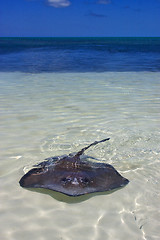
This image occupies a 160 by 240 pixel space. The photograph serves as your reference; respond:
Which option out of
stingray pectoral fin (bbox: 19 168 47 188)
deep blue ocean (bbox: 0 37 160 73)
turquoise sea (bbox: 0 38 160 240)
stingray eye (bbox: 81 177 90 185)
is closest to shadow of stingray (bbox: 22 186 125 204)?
turquoise sea (bbox: 0 38 160 240)

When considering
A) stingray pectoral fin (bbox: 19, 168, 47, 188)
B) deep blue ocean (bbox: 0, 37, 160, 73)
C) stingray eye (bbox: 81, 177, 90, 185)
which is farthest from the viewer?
deep blue ocean (bbox: 0, 37, 160, 73)

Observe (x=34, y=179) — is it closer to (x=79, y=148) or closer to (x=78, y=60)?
(x=79, y=148)

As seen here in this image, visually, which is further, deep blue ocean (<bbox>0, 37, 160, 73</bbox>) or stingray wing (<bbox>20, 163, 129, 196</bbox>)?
deep blue ocean (<bbox>0, 37, 160, 73</bbox>)

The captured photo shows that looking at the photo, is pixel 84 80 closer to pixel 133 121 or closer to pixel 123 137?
pixel 133 121

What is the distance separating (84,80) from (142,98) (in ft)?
11.4

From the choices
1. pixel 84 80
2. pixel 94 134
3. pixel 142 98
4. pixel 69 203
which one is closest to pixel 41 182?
pixel 69 203

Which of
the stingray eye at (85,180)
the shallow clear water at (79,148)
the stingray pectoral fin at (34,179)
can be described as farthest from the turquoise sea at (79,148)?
the stingray eye at (85,180)

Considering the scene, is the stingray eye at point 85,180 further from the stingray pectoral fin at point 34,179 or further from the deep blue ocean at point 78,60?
the deep blue ocean at point 78,60

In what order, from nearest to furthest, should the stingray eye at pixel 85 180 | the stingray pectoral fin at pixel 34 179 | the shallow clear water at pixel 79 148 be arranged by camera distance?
Answer: the shallow clear water at pixel 79 148
the stingray eye at pixel 85 180
the stingray pectoral fin at pixel 34 179

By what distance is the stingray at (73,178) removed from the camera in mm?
2725

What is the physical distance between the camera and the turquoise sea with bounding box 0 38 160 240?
2689mm

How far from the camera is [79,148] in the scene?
443 centimetres

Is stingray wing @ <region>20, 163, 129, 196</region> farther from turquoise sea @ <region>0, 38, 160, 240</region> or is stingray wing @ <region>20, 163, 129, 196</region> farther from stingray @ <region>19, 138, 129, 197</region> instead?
turquoise sea @ <region>0, 38, 160, 240</region>

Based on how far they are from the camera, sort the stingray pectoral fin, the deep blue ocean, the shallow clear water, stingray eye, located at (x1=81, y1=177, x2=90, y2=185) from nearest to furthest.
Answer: the shallow clear water < stingray eye, located at (x1=81, y1=177, x2=90, y2=185) < the stingray pectoral fin < the deep blue ocean
